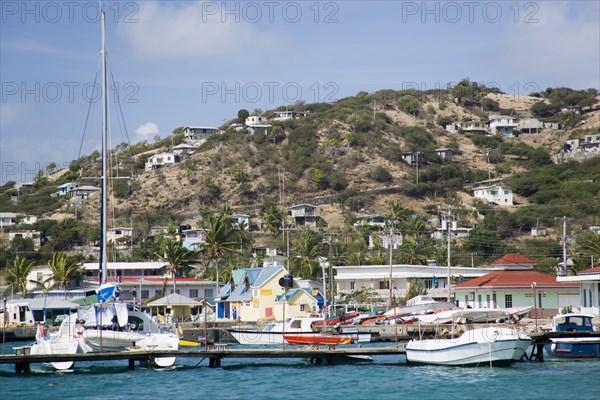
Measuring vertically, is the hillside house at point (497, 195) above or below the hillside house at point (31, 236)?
above

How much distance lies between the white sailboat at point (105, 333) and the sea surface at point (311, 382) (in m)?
1.14

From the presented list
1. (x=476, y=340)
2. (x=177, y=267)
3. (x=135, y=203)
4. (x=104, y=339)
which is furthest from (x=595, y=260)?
(x=135, y=203)

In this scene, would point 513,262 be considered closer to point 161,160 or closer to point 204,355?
point 204,355

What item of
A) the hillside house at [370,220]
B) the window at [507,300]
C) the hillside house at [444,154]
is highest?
the hillside house at [444,154]

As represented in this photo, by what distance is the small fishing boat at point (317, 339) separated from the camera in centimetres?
5884

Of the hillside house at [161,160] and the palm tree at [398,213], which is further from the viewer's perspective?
the hillside house at [161,160]

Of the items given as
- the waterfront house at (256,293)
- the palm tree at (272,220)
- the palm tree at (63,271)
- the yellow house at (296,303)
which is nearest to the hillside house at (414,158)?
the palm tree at (272,220)

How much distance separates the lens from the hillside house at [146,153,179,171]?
190 metres

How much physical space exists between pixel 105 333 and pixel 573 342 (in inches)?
951

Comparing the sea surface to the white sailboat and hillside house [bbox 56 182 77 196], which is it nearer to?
the white sailboat

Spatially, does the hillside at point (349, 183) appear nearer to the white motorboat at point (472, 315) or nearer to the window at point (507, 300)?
the window at point (507, 300)

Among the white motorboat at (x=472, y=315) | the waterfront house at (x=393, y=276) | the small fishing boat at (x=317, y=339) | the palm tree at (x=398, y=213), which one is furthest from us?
the palm tree at (x=398, y=213)

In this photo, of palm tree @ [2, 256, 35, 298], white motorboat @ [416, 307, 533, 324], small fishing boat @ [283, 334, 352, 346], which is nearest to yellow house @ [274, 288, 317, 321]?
white motorboat @ [416, 307, 533, 324]

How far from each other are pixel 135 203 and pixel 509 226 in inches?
2620
